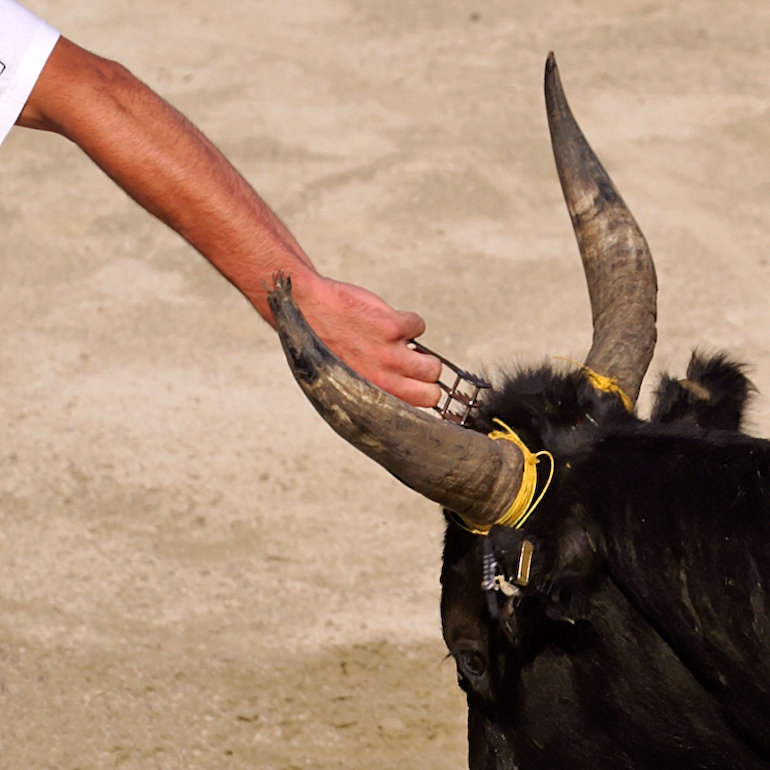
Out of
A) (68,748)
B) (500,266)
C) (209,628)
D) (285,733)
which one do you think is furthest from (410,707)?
(500,266)

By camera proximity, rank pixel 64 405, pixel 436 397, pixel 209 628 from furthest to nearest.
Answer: pixel 64 405 < pixel 209 628 < pixel 436 397

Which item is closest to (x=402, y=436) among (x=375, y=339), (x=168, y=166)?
(x=375, y=339)

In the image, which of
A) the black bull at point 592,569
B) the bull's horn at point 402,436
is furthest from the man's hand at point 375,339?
the bull's horn at point 402,436

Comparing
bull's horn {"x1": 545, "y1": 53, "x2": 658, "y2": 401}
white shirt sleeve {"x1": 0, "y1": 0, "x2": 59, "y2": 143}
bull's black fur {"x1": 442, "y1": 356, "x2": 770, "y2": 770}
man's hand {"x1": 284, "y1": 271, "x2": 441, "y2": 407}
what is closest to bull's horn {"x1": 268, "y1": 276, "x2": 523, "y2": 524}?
bull's black fur {"x1": 442, "y1": 356, "x2": 770, "y2": 770}

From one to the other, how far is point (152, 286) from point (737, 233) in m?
3.29

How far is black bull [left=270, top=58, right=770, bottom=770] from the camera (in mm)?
2543

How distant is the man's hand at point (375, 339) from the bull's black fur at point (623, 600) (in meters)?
0.18

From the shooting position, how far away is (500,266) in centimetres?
709

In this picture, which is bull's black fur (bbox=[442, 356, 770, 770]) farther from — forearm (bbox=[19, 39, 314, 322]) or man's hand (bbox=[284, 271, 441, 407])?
forearm (bbox=[19, 39, 314, 322])

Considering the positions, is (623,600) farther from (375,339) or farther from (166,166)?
(166,166)

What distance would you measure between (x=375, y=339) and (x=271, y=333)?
3.79 metres

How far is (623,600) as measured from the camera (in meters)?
2.74

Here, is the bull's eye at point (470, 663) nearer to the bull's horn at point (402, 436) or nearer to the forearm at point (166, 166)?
the bull's horn at point (402, 436)

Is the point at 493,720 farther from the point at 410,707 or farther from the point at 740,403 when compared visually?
the point at 410,707
